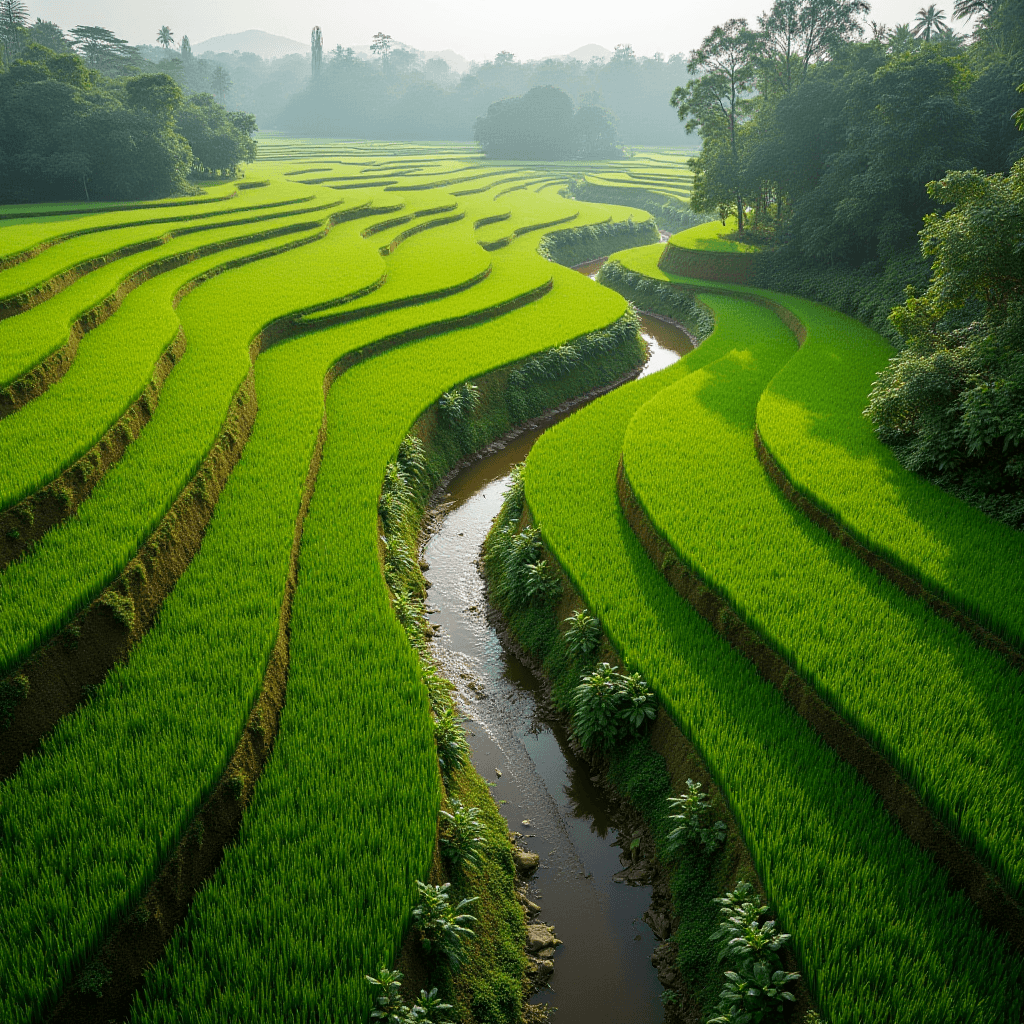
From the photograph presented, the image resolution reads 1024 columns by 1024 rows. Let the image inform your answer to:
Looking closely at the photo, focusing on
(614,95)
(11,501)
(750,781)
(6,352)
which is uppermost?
(614,95)

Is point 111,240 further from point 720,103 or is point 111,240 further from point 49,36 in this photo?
point 49,36

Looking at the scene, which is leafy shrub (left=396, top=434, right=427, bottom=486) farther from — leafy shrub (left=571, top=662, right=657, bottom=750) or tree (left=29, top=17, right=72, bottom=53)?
tree (left=29, top=17, right=72, bottom=53)

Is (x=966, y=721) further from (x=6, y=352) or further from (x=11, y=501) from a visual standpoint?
(x=6, y=352)

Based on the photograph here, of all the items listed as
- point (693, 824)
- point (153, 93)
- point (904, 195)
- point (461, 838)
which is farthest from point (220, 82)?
point (693, 824)

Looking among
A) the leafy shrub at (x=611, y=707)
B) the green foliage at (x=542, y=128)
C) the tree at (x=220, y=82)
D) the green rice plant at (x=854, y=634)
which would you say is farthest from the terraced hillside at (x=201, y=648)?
the tree at (x=220, y=82)

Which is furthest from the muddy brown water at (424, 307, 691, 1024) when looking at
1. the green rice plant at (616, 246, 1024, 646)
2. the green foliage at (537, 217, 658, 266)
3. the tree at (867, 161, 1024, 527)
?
the green foliage at (537, 217, 658, 266)

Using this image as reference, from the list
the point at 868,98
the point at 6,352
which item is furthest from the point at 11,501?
the point at 868,98
